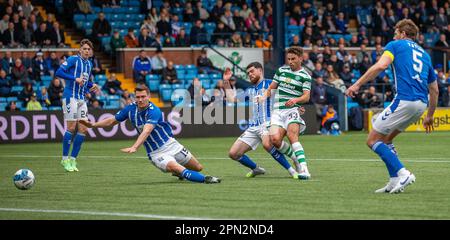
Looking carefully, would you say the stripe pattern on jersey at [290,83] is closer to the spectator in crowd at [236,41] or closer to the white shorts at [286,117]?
the white shorts at [286,117]

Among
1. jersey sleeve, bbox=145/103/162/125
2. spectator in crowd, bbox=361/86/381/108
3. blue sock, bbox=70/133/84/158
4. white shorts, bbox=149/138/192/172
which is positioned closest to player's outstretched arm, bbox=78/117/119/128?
jersey sleeve, bbox=145/103/162/125

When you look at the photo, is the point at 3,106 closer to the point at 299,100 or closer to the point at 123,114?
the point at 123,114

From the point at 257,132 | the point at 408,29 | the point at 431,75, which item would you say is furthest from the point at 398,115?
the point at 257,132

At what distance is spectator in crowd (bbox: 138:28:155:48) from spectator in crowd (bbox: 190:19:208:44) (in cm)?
199

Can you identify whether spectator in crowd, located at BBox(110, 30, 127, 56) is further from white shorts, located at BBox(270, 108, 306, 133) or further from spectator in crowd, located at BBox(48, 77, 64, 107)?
white shorts, located at BBox(270, 108, 306, 133)

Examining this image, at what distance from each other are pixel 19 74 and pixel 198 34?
7.86 metres

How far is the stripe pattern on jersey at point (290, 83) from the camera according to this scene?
15.0 m

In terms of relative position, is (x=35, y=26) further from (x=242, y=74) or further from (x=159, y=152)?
(x=159, y=152)

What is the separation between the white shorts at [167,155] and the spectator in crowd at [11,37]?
1868cm

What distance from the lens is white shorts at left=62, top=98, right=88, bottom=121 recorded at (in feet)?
60.1

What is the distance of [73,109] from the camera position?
18297 mm

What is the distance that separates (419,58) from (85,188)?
5.03m
